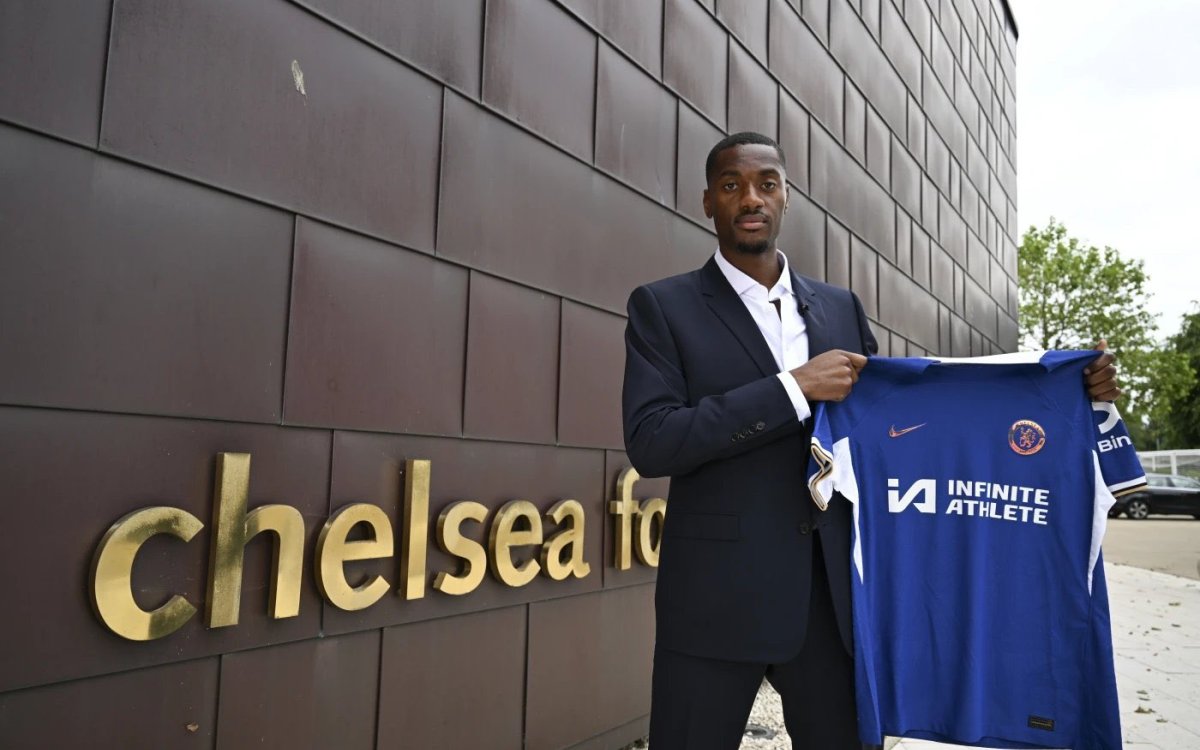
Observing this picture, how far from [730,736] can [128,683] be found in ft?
4.81

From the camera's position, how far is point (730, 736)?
6.09ft

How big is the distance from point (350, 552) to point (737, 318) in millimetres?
1439

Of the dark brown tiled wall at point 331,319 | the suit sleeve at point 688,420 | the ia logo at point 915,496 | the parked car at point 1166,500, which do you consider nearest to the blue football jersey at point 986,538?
the ia logo at point 915,496

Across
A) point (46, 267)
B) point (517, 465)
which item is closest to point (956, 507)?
point (517, 465)

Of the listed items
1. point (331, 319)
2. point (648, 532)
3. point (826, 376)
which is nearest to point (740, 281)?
point (826, 376)

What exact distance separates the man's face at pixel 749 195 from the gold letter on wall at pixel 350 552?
4.69 ft

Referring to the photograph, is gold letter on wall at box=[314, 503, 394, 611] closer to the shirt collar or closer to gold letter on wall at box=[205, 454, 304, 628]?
gold letter on wall at box=[205, 454, 304, 628]

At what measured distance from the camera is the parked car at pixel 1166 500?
23.9m

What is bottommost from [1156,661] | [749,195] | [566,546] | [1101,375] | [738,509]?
[1156,661]

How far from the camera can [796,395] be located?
6.04 ft

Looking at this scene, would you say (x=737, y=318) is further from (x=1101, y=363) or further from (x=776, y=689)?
(x=1101, y=363)

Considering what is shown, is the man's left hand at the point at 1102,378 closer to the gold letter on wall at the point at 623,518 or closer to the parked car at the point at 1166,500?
the gold letter on wall at the point at 623,518

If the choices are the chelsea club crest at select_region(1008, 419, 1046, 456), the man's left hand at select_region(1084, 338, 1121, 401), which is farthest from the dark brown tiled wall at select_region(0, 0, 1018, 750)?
the man's left hand at select_region(1084, 338, 1121, 401)

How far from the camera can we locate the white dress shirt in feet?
6.89
